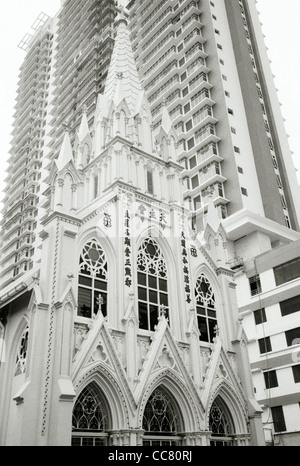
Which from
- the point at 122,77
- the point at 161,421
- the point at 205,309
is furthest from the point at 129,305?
the point at 122,77

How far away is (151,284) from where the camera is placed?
2553cm

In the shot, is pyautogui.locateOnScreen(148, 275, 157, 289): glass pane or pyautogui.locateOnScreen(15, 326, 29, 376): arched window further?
pyautogui.locateOnScreen(148, 275, 157, 289): glass pane

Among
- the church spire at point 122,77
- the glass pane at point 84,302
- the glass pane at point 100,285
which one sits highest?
the church spire at point 122,77

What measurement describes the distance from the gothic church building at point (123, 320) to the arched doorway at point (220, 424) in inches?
2.8

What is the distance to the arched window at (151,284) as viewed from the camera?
2433 centimetres

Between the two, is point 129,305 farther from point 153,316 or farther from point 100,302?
point 153,316

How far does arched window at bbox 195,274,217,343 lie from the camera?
26703mm

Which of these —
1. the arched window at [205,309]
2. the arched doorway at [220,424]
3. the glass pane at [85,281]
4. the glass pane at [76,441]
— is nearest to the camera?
the glass pane at [76,441]

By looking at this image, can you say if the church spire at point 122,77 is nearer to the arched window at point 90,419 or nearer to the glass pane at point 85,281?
the glass pane at point 85,281

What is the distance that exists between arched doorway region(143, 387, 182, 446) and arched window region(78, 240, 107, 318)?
500 cm

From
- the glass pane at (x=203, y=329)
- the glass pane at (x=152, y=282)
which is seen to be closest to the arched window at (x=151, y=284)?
the glass pane at (x=152, y=282)

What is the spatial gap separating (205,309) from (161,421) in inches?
296

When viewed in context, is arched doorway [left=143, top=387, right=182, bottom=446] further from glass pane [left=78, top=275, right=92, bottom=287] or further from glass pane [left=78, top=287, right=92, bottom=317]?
glass pane [left=78, top=275, right=92, bottom=287]

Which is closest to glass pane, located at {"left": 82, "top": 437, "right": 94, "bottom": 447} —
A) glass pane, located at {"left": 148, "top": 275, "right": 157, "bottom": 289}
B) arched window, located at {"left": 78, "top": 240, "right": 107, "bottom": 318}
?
arched window, located at {"left": 78, "top": 240, "right": 107, "bottom": 318}
